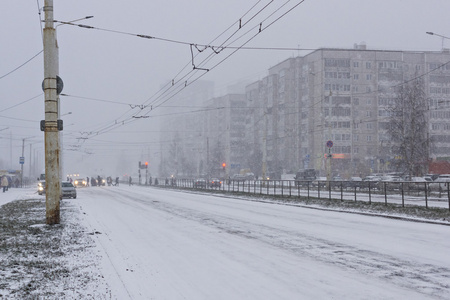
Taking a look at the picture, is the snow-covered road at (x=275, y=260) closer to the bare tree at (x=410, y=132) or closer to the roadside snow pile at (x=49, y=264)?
the roadside snow pile at (x=49, y=264)

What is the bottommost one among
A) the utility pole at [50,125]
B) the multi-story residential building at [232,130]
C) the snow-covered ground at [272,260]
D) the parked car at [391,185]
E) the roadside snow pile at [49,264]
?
the snow-covered ground at [272,260]

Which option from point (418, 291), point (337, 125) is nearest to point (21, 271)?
point (418, 291)

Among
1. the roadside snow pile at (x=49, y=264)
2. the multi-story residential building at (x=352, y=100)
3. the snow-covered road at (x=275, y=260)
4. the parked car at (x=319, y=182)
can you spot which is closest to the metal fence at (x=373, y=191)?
the parked car at (x=319, y=182)

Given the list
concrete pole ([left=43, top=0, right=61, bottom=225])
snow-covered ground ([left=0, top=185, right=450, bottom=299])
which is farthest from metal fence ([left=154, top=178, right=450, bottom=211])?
concrete pole ([left=43, top=0, right=61, bottom=225])

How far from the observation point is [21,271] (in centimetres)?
808

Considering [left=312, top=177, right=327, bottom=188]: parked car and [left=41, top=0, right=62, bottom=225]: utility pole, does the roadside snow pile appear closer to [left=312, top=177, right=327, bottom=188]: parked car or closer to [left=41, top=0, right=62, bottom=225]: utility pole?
[left=41, top=0, right=62, bottom=225]: utility pole

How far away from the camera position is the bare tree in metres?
42.4

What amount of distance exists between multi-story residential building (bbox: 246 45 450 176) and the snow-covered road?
71.9 meters

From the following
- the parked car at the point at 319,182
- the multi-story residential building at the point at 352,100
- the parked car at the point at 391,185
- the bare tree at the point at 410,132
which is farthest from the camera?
the multi-story residential building at the point at 352,100

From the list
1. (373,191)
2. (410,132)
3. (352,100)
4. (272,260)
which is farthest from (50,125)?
(352,100)

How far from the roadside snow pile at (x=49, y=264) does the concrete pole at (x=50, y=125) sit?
0.83 metres

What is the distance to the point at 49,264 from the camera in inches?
342

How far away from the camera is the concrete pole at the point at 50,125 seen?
599 inches

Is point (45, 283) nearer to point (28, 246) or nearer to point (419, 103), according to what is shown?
point (28, 246)
